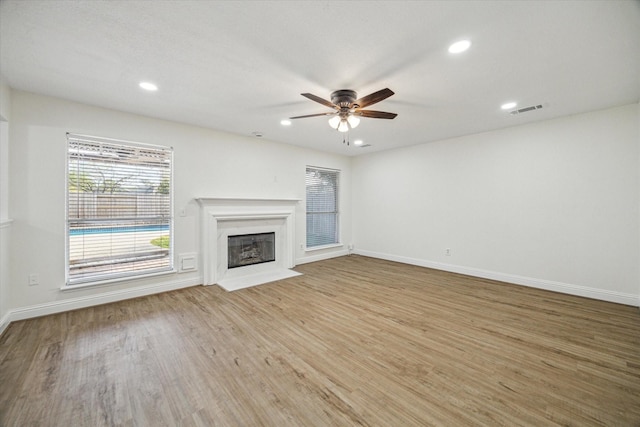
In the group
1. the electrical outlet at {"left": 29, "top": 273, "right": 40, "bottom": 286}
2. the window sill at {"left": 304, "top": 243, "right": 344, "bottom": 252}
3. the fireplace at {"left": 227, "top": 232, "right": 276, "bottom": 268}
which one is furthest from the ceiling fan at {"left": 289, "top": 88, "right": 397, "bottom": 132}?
the electrical outlet at {"left": 29, "top": 273, "right": 40, "bottom": 286}

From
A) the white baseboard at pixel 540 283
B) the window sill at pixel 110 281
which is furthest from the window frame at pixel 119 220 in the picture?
the white baseboard at pixel 540 283

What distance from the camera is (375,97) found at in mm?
2514

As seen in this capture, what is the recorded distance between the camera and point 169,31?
192cm

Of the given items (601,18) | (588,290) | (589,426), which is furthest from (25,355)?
(588,290)

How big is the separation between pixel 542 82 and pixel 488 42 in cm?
125

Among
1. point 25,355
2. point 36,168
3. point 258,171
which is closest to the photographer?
point 25,355

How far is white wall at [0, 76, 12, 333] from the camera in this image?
2.64m

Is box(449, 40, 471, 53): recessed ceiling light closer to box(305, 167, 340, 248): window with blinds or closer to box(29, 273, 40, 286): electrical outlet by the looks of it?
box(305, 167, 340, 248): window with blinds

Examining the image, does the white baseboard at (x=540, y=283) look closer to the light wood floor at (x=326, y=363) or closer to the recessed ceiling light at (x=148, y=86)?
the light wood floor at (x=326, y=363)

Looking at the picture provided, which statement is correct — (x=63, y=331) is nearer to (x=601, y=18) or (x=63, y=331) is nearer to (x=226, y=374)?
(x=226, y=374)

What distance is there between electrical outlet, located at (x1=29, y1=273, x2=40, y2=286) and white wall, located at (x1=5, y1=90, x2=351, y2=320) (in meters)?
0.04

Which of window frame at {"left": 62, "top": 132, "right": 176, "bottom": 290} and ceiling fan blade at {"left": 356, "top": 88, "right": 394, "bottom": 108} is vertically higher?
ceiling fan blade at {"left": 356, "top": 88, "right": 394, "bottom": 108}

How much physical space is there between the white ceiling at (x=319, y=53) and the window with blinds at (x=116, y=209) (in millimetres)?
642

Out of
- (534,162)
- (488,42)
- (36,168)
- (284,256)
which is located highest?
(488,42)
